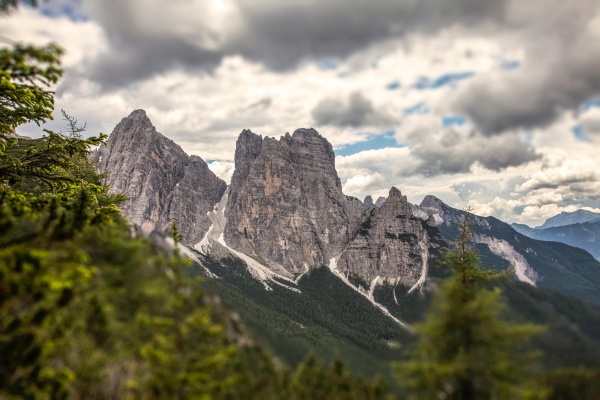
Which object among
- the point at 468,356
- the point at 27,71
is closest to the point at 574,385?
the point at 468,356

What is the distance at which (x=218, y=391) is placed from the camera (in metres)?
13.2

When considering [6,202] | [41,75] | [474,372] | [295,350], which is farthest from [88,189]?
[474,372]

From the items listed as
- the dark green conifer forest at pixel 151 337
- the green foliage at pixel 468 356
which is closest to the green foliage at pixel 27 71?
the dark green conifer forest at pixel 151 337

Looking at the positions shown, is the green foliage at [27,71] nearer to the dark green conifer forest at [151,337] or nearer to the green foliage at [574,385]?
the dark green conifer forest at [151,337]

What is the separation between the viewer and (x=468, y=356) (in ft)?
40.7

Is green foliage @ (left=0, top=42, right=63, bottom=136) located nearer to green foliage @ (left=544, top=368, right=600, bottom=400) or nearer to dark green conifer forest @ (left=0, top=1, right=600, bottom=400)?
dark green conifer forest @ (left=0, top=1, right=600, bottom=400)

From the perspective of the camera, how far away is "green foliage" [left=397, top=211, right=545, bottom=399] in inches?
480

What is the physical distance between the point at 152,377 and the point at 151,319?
193 cm

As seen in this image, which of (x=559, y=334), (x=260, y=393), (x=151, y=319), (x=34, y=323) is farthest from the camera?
(x=559, y=334)

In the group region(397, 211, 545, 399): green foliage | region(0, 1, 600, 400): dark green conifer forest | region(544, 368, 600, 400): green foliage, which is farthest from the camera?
region(544, 368, 600, 400): green foliage

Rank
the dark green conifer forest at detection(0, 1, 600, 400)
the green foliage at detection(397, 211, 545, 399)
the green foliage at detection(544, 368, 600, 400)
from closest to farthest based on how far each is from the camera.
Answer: the dark green conifer forest at detection(0, 1, 600, 400)
the green foliage at detection(397, 211, 545, 399)
the green foliage at detection(544, 368, 600, 400)

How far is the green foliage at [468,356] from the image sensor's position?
12.2m

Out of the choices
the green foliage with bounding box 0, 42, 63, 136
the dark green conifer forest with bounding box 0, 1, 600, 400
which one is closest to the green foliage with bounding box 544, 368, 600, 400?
the dark green conifer forest with bounding box 0, 1, 600, 400

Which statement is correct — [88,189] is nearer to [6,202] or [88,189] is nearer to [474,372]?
[6,202]
